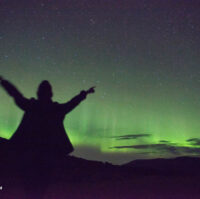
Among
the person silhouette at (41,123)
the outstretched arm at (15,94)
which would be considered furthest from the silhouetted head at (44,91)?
the outstretched arm at (15,94)

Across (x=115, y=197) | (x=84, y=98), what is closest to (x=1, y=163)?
(x=115, y=197)

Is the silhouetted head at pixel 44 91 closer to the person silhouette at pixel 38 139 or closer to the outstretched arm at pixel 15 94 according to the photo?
the person silhouette at pixel 38 139

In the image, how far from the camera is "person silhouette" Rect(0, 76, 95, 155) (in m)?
4.95

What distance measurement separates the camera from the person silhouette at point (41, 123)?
195 inches

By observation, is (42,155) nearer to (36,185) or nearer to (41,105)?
(36,185)

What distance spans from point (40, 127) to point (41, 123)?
7 cm

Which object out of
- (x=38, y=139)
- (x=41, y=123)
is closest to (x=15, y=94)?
(x=41, y=123)

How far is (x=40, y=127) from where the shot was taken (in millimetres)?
5023

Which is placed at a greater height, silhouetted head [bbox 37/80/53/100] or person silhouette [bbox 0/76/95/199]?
silhouetted head [bbox 37/80/53/100]

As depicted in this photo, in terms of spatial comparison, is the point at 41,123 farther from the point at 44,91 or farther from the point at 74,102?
the point at 74,102

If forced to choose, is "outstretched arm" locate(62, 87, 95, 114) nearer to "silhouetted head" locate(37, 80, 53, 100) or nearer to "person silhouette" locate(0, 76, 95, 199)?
"person silhouette" locate(0, 76, 95, 199)

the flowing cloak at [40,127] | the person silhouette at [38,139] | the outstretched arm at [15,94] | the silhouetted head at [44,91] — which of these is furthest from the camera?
the silhouetted head at [44,91]

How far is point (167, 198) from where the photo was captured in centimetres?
923

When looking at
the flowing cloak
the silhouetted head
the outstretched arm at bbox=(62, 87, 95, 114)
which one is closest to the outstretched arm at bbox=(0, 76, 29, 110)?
the flowing cloak
